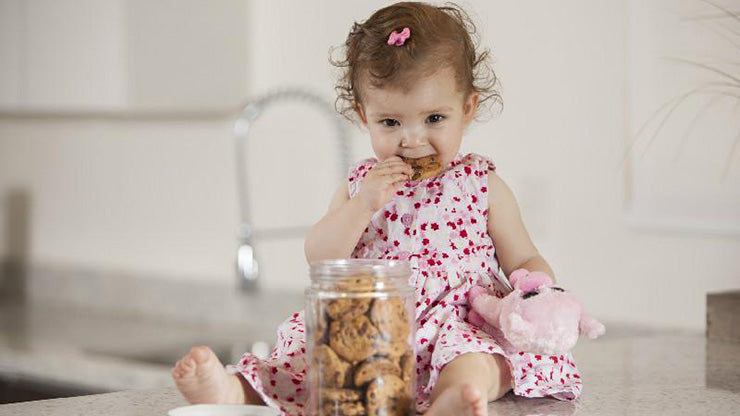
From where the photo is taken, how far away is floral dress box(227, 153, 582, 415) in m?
1.18

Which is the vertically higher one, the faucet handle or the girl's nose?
the girl's nose

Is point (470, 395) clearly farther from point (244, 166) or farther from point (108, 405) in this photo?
point (244, 166)

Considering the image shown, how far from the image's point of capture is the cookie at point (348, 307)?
3.31 feet

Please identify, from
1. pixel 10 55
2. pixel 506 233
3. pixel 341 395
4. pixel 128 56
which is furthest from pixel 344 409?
pixel 10 55

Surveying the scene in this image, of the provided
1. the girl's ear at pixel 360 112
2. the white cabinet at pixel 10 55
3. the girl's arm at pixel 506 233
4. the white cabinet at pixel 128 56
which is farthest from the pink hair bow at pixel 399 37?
the white cabinet at pixel 10 55

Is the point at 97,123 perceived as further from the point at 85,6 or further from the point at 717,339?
the point at 717,339

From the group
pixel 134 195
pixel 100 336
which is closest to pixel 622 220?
pixel 100 336

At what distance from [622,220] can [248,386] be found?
1.13 meters

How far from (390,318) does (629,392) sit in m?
0.43

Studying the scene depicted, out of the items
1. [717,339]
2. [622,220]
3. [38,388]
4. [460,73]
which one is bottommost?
[38,388]

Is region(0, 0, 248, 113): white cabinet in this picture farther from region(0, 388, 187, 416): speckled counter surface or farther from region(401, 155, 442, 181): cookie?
region(401, 155, 442, 181): cookie

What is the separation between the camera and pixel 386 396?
→ 1014 millimetres

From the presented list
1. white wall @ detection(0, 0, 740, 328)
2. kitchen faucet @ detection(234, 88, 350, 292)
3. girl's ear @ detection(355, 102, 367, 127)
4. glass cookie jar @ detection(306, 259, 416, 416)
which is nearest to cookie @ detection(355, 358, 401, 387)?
glass cookie jar @ detection(306, 259, 416, 416)

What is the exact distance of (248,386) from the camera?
1134 mm
